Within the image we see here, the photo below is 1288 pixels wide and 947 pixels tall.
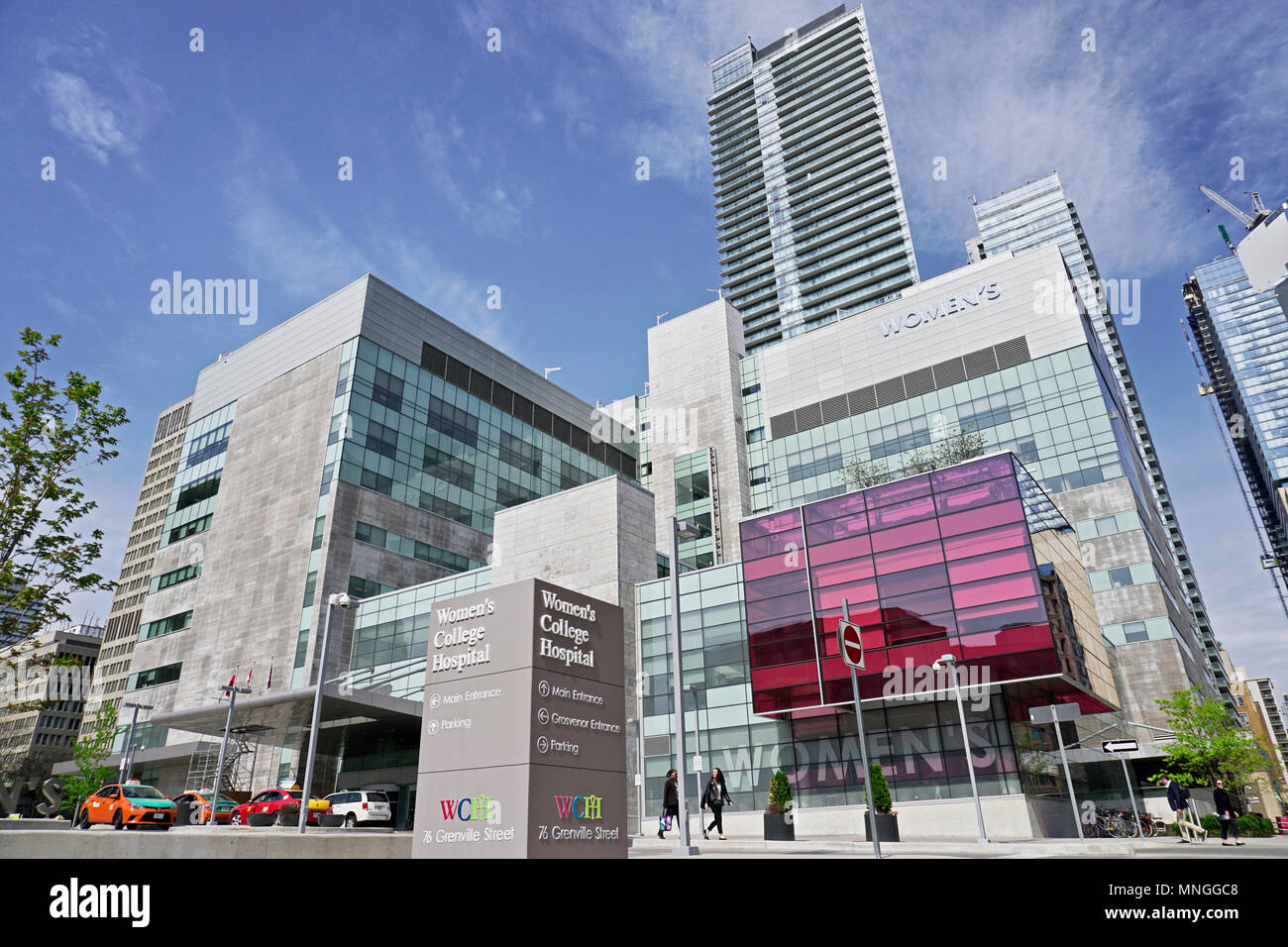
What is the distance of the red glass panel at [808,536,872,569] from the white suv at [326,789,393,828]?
22.5 meters

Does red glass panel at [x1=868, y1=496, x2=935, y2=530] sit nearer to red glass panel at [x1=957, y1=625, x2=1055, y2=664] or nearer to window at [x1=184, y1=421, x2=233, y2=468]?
red glass panel at [x1=957, y1=625, x2=1055, y2=664]

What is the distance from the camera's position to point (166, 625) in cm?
6556

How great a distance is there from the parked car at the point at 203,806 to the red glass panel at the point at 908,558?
31.8m

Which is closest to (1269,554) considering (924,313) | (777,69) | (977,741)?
(777,69)

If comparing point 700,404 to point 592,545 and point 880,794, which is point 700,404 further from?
point 880,794

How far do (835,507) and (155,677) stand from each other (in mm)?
57048

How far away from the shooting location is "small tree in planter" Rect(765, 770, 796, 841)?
2803 cm

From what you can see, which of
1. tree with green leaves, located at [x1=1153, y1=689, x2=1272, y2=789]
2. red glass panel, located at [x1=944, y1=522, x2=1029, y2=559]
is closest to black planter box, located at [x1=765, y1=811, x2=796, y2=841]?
red glass panel, located at [x1=944, y1=522, x2=1029, y2=559]

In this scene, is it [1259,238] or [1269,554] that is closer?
[1259,238]

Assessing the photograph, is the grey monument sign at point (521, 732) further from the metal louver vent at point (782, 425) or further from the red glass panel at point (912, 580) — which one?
the metal louver vent at point (782, 425)
